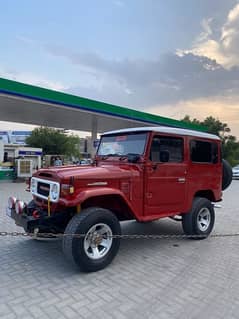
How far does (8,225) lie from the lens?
19.9ft

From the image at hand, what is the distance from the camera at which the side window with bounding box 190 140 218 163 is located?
5.39 metres

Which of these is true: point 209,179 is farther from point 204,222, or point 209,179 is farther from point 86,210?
point 86,210

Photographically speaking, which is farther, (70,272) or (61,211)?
(61,211)

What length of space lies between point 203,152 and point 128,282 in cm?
320

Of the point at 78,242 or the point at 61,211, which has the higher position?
the point at 61,211

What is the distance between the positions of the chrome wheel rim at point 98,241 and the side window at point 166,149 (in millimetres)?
1474

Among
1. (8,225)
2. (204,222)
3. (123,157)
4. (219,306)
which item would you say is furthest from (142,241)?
(8,225)

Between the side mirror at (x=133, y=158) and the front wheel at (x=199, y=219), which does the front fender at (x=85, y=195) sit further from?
the front wheel at (x=199, y=219)

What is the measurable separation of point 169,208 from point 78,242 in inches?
80.4

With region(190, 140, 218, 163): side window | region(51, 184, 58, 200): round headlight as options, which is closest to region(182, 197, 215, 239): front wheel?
region(190, 140, 218, 163): side window

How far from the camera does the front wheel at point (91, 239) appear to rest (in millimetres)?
3648

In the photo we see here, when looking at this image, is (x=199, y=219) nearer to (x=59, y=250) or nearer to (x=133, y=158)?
(x=133, y=158)

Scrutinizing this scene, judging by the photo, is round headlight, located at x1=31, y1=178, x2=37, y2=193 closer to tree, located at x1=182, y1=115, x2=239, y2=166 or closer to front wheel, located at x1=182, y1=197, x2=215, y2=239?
front wheel, located at x1=182, y1=197, x2=215, y2=239

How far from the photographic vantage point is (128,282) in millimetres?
3607
